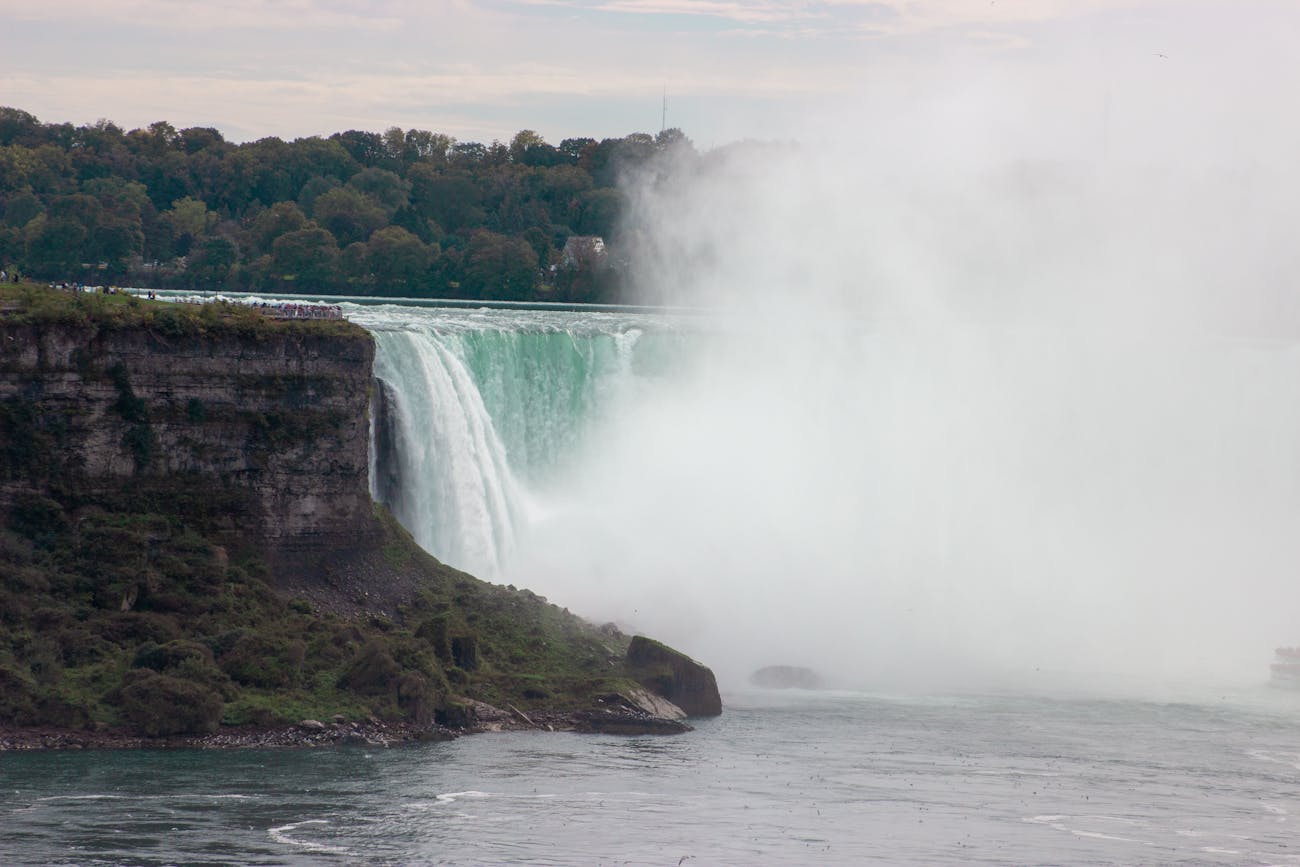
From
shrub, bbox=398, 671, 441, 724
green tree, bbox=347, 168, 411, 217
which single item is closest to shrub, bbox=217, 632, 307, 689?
shrub, bbox=398, 671, 441, 724

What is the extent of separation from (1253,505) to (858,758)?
1421 inches

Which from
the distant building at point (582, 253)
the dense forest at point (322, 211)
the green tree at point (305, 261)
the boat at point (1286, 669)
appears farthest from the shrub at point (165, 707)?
the distant building at point (582, 253)

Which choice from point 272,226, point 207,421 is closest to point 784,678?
point 207,421

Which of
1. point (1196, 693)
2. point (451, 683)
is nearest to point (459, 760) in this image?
point (451, 683)

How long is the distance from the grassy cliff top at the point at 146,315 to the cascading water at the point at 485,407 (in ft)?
17.9

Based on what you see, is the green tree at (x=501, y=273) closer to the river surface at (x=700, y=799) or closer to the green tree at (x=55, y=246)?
the green tree at (x=55, y=246)

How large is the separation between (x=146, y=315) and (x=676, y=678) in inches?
534

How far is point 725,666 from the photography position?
177 ft

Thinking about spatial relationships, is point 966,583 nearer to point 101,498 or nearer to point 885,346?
point 885,346

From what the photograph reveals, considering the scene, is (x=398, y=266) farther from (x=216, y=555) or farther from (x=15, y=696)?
(x=15, y=696)

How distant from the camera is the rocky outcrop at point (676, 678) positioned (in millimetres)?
47594

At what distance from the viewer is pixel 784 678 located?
5306 cm

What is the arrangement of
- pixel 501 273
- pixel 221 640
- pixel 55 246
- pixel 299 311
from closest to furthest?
pixel 221 640 < pixel 299 311 < pixel 55 246 < pixel 501 273

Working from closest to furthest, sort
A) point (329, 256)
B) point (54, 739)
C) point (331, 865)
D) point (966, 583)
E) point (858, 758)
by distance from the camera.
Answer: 1. point (331, 865)
2. point (54, 739)
3. point (858, 758)
4. point (966, 583)
5. point (329, 256)
